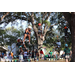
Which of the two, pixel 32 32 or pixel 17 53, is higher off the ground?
pixel 32 32

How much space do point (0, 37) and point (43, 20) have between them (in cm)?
440

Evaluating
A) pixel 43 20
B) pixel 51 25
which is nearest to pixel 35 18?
pixel 43 20

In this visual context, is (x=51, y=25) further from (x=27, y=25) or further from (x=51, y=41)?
(x=27, y=25)

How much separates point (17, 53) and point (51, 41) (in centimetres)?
324

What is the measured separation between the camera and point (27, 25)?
38.5 ft

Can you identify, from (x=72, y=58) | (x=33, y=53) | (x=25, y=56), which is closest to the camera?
(x=72, y=58)

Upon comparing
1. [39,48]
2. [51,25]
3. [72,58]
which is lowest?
[72,58]

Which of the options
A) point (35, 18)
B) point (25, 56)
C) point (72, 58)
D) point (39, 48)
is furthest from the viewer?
point (35, 18)

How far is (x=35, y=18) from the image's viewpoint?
12.4 m

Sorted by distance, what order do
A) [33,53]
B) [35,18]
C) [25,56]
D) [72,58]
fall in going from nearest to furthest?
[72,58], [25,56], [33,53], [35,18]

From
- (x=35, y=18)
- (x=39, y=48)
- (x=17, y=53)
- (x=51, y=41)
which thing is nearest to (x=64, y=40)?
(x=51, y=41)

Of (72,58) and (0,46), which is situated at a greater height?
(0,46)

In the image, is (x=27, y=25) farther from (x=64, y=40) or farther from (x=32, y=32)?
(x=64, y=40)

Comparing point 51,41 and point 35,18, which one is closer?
point 51,41
